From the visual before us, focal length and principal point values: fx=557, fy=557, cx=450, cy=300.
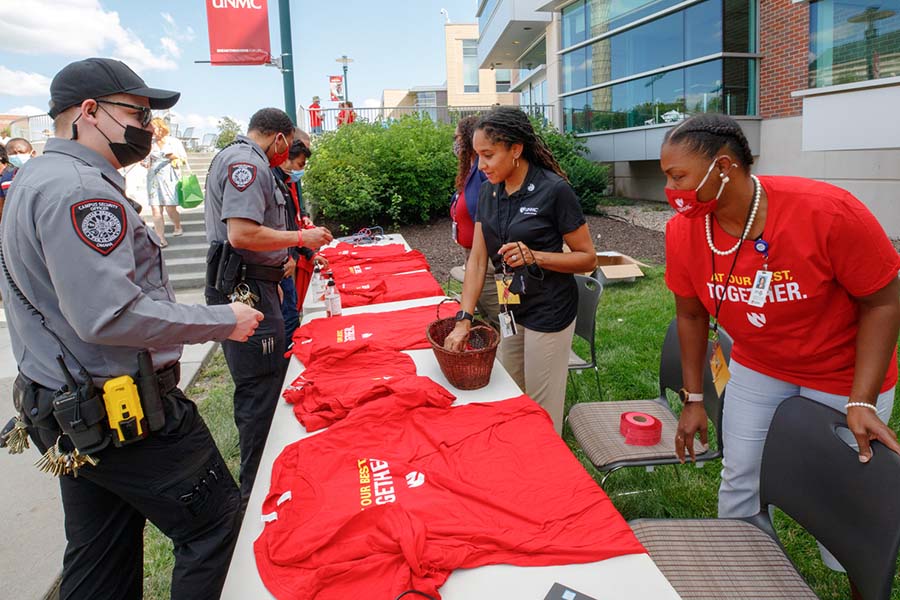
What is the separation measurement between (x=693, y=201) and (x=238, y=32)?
21.3 feet

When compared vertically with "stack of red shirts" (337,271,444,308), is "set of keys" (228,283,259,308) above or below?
above

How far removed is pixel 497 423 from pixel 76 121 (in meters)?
1.56

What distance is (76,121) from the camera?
159 centimetres

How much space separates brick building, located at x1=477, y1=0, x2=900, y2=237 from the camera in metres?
6.69

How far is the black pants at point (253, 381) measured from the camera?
271 centimetres

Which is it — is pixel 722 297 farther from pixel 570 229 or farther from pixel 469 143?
pixel 469 143

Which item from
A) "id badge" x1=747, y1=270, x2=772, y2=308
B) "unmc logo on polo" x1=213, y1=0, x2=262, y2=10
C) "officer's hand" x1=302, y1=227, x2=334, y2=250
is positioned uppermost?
"unmc logo on polo" x1=213, y1=0, x2=262, y2=10

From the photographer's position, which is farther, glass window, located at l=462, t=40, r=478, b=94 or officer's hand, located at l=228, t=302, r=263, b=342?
glass window, located at l=462, t=40, r=478, b=94

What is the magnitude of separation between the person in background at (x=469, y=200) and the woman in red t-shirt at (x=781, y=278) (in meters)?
1.74

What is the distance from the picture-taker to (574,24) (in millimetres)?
14195

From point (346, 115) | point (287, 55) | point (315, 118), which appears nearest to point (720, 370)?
point (287, 55)

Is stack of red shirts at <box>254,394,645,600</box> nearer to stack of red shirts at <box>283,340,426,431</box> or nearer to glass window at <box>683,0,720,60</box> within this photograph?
stack of red shirts at <box>283,340,426,431</box>

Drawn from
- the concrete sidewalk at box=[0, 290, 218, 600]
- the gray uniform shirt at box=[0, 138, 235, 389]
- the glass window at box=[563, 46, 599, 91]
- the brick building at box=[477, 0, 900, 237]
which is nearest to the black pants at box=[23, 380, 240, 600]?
the gray uniform shirt at box=[0, 138, 235, 389]

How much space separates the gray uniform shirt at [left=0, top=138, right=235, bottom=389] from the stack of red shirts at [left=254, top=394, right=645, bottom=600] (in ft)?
1.81
